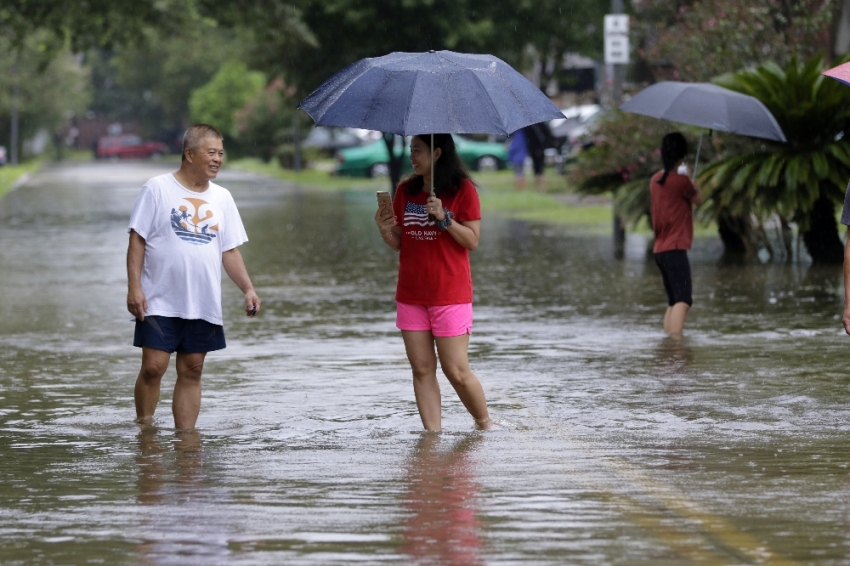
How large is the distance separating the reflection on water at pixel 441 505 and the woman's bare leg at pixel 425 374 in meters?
0.14

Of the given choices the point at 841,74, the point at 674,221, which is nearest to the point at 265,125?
the point at 674,221

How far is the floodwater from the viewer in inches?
225

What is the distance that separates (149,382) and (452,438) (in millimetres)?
1567

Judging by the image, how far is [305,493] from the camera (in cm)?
651

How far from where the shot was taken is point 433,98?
758 cm

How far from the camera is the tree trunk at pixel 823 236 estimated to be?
1722 centimetres

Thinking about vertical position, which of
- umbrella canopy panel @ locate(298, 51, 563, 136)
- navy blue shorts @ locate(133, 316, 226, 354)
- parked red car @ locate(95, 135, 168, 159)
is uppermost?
umbrella canopy panel @ locate(298, 51, 563, 136)

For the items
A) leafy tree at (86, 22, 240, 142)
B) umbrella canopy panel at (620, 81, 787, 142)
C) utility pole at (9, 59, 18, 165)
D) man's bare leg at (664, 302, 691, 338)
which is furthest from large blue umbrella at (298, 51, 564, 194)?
leafy tree at (86, 22, 240, 142)

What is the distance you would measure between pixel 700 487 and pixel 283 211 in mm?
25276

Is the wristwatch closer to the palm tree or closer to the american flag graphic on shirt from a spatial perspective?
the american flag graphic on shirt

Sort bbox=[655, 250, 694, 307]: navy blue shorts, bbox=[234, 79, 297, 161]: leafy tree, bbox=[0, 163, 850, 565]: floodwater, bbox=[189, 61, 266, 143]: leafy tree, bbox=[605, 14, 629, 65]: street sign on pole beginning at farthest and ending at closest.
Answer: bbox=[189, 61, 266, 143]: leafy tree < bbox=[234, 79, 297, 161]: leafy tree < bbox=[605, 14, 629, 65]: street sign on pole < bbox=[655, 250, 694, 307]: navy blue shorts < bbox=[0, 163, 850, 565]: floodwater

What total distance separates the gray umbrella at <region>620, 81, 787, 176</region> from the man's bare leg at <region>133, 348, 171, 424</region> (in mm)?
5295

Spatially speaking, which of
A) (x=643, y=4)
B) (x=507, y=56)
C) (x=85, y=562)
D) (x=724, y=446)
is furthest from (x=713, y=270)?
(x=507, y=56)

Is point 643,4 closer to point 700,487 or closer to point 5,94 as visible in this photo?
point 700,487
